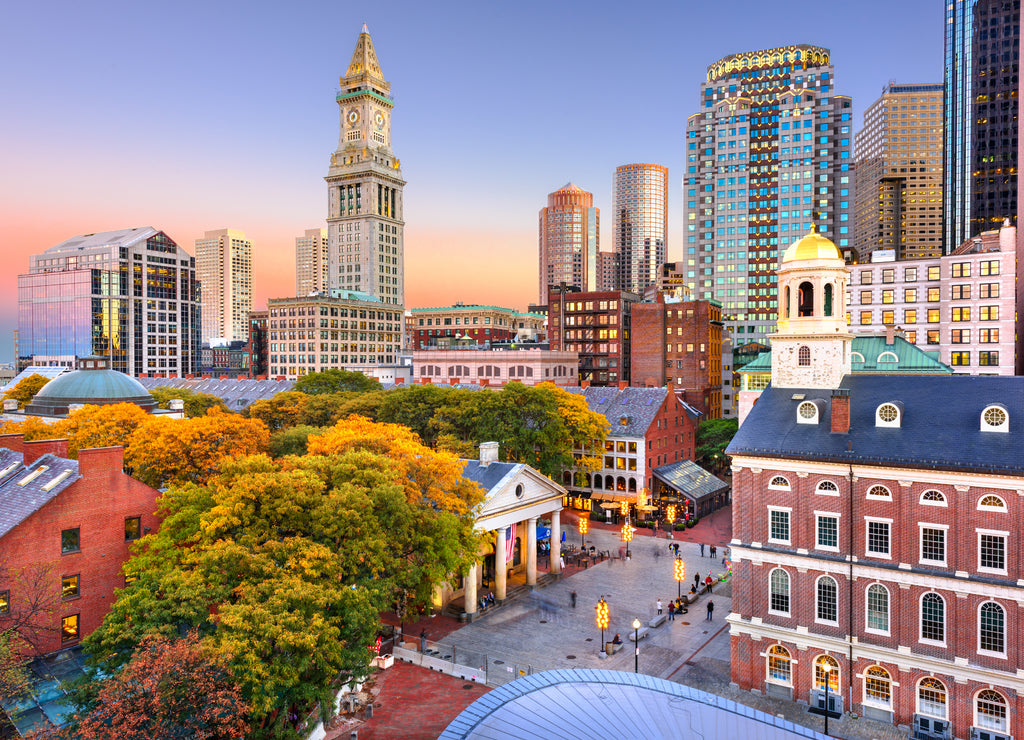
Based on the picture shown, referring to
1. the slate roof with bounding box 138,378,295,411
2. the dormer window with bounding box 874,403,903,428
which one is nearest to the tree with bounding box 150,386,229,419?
the slate roof with bounding box 138,378,295,411

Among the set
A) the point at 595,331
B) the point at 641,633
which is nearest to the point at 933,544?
the point at 641,633

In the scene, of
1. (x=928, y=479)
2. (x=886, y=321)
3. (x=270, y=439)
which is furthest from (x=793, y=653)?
(x=886, y=321)

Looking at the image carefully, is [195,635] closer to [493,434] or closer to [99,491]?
[99,491]

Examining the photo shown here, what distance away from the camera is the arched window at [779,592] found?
39062 millimetres

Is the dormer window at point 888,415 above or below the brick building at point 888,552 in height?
above

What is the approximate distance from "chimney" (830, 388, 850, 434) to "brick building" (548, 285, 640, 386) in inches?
4303

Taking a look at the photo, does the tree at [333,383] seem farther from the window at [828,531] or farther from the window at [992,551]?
the window at [992,551]

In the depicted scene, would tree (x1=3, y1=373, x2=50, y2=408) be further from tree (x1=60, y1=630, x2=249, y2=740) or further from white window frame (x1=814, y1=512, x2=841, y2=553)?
white window frame (x1=814, y1=512, x2=841, y2=553)

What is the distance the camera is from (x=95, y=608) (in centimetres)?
3828

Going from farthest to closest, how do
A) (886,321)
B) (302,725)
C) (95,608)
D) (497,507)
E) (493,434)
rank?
(886,321)
(493,434)
(497,507)
(95,608)
(302,725)

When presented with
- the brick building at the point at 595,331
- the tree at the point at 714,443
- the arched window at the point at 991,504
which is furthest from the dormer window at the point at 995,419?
the brick building at the point at 595,331

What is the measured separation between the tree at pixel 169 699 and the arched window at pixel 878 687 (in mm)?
31504

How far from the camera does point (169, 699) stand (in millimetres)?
24359

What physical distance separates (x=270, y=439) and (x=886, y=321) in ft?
266
